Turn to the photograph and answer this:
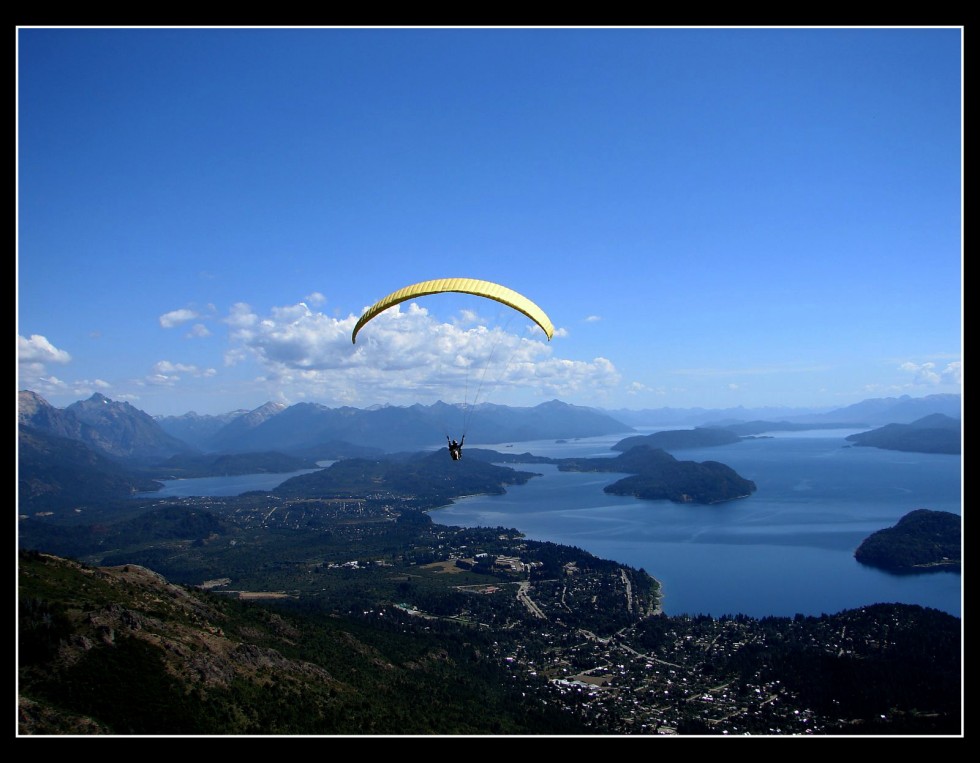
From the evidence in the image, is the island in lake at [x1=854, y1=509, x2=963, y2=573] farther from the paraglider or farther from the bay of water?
the paraglider

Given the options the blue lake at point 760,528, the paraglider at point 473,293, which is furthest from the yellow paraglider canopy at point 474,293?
the blue lake at point 760,528

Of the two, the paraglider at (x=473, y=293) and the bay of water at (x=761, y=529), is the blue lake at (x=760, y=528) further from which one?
the paraglider at (x=473, y=293)

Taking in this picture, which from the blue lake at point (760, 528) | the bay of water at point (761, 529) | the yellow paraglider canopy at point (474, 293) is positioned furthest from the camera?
the blue lake at point (760, 528)

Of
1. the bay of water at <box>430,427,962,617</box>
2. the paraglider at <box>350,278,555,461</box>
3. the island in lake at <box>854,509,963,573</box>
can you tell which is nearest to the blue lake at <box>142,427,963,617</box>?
the bay of water at <box>430,427,962,617</box>

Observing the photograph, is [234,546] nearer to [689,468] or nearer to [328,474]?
[328,474]
